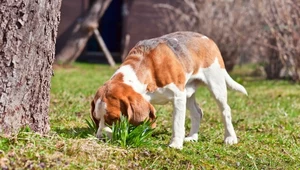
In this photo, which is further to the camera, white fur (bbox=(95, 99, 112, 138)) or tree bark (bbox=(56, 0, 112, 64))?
tree bark (bbox=(56, 0, 112, 64))

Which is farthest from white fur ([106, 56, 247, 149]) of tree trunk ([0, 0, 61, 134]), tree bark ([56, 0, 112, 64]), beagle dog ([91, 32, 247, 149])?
tree bark ([56, 0, 112, 64])

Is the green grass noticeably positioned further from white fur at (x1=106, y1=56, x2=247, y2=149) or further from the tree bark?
the tree bark

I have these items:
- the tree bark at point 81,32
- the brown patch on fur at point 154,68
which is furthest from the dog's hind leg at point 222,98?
the tree bark at point 81,32

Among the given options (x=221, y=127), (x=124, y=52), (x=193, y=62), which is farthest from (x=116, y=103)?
(x=124, y=52)

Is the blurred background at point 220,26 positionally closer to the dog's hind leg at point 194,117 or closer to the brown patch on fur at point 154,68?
the dog's hind leg at point 194,117

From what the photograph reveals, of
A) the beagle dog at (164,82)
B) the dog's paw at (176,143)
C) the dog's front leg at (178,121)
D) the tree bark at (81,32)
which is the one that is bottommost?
the tree bark at (81,32)

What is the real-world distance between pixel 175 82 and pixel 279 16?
8.25m

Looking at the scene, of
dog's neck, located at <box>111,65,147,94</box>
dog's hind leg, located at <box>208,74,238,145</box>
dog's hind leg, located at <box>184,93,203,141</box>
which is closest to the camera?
dog's neck, located at <box>111,65,147,94</box>

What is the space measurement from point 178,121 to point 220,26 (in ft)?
36.9

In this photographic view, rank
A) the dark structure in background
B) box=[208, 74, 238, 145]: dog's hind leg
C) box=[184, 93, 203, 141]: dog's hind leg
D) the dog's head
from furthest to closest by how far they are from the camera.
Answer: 1. the dark structure in background
2. box=[184, 93, 203, 141]: dog's hind leg
3. box=[208, 74, 238, 145]: dog's hind leg
4. the dog's head

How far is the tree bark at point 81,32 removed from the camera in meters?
18.5

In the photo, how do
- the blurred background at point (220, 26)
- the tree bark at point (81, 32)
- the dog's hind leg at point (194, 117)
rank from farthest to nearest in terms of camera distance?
the tree bark at point (81, 32) < the blurred background at point (220, 26) < the dog's hind leg at point (194, 117)

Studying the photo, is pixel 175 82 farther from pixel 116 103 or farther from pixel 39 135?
pixel 39 135

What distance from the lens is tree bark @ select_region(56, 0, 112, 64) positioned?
18547 millimetres
